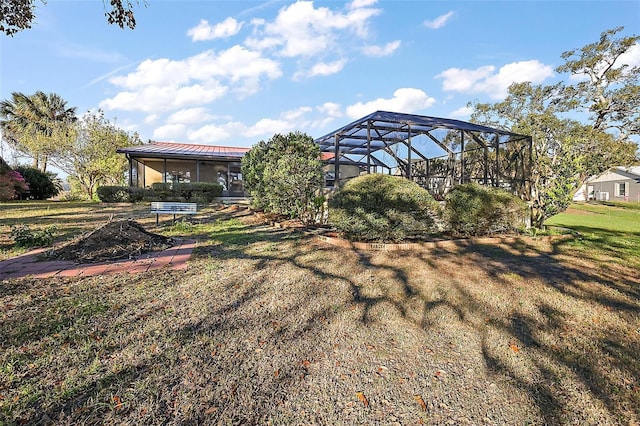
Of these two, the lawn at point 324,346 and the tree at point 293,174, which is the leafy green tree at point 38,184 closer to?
the tree at point 293,174

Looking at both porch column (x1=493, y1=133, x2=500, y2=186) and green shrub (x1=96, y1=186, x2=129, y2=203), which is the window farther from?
green shrub (x1=96, y1=186, x2=129, y2=203)

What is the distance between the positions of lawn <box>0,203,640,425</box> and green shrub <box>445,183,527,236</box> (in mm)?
1981

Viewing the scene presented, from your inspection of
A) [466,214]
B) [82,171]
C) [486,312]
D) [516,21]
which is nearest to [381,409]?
[486,312]

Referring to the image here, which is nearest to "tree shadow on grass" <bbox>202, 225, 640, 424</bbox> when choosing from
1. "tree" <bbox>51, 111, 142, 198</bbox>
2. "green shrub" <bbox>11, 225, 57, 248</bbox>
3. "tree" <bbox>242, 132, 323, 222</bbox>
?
"tree" <bbox>242, 132, 323, 222</bbox>

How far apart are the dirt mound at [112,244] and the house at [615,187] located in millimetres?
38072

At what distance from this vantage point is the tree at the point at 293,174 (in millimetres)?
7301

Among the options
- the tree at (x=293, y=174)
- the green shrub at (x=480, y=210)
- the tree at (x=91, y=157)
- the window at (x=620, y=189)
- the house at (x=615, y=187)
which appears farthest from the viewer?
the window at (x=620, y=189)

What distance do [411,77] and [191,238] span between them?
11.6 metres

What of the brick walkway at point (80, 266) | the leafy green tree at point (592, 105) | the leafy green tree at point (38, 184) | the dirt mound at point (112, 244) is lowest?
the brick walkway at point (80, 266)

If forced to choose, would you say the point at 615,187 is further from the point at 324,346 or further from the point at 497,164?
the point at 324,346

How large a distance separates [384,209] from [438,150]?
854 cm

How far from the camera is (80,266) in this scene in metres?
4.22

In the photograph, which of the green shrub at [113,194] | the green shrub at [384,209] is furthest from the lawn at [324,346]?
the green shrub at [113,194]

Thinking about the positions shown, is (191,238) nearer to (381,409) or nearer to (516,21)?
(381,409)
